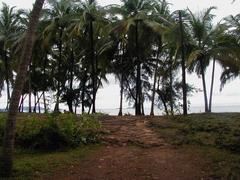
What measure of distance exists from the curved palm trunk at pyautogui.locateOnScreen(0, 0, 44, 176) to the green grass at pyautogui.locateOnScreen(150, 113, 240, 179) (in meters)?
5.62

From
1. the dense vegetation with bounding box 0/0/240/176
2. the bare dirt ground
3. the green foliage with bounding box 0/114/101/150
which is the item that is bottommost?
the bare dirt ground

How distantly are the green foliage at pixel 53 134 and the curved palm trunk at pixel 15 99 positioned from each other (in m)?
3.43

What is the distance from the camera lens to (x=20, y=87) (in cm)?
1193

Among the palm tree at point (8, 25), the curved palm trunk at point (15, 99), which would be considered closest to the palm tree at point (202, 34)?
the palm tree at point (8, 25)

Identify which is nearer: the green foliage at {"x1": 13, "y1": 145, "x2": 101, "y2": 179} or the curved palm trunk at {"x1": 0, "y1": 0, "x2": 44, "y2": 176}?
the curved palm trunk at {"x1": 0, "y1": 0, "x2": 44, "y2": 176}

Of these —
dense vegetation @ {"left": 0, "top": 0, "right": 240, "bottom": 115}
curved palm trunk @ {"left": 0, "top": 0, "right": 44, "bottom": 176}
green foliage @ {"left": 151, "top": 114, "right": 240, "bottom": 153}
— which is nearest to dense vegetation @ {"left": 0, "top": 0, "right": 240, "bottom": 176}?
dense vegetation @ {"left": 0, "top": 0, "right": 240, "bottom": 115}

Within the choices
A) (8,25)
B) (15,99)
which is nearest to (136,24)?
(8,25)

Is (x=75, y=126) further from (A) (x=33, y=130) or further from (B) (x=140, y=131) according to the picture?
(B) (x=140, y=131)

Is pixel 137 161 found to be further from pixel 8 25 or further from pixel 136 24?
pixel 8 25

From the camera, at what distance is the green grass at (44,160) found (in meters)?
13.1

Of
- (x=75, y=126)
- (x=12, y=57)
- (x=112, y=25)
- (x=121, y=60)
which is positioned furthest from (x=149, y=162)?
(x=12, y=57)

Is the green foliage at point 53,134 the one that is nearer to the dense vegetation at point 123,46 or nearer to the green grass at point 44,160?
the green grass at point 44,160

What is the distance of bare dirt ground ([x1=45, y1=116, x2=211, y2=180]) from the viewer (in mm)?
13312

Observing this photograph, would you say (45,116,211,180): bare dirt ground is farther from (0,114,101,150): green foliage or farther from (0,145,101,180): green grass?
(0,114,101,150): green foliage
